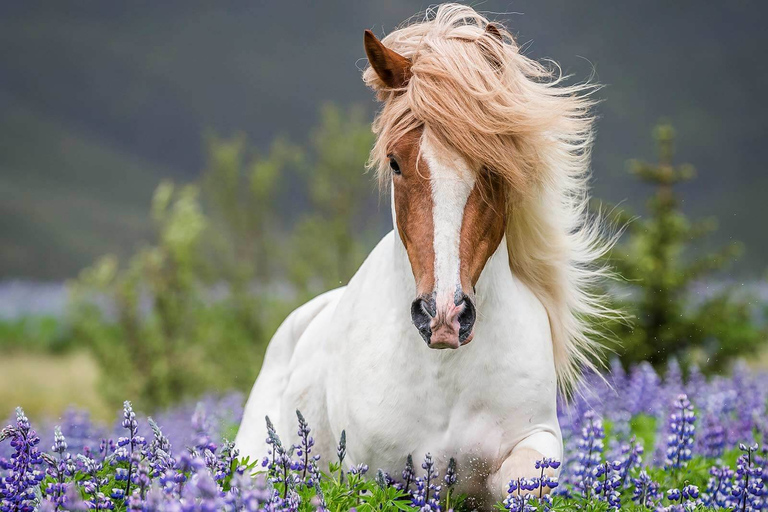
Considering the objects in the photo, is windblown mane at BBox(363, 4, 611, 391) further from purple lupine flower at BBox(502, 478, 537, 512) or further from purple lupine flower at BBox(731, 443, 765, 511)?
purple lupine flower at BBox(502, 478, 537, 512)

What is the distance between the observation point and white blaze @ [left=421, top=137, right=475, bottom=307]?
264 cm

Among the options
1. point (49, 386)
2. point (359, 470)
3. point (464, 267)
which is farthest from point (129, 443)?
point (49, 386)

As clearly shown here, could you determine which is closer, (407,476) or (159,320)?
(407,476)

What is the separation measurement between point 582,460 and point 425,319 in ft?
3.82

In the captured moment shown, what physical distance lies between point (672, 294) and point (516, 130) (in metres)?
7.19

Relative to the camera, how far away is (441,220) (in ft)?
9.06

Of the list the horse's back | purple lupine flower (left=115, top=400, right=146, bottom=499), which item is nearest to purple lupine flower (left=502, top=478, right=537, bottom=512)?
purple lupine flower (left=115, top=400, right=146, bottom=499)

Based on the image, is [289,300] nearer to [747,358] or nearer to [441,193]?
[747,358]

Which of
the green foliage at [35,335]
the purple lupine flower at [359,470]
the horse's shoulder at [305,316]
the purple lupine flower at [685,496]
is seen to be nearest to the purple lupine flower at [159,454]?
the purple lupine flower at [359,470]

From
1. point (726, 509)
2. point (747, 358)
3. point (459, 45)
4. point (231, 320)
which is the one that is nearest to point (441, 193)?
point (459, 45)

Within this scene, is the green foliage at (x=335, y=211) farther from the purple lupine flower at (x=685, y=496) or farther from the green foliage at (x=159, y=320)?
the purple lupine flower at (x=685, y=496)

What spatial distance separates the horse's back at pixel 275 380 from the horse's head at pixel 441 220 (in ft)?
5.07

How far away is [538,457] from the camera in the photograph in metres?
2.92

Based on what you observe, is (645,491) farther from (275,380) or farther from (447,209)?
(275,380)
